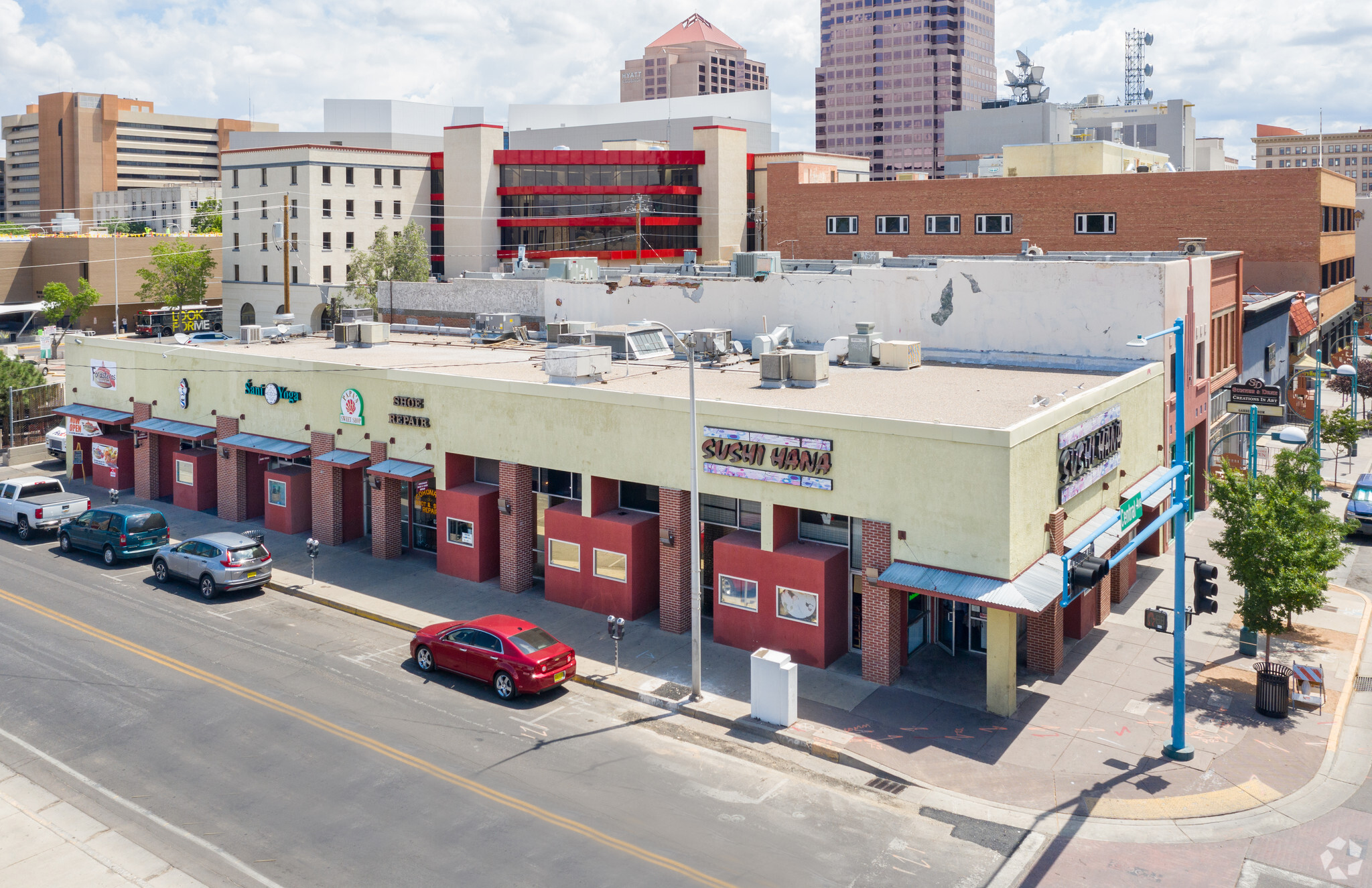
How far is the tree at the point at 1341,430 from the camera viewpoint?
48.8 meters

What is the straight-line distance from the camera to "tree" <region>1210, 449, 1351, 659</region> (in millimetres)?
25500

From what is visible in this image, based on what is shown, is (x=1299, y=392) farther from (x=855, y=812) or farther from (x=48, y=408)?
(x=48, y=408)

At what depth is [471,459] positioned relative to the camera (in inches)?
Result: 1344

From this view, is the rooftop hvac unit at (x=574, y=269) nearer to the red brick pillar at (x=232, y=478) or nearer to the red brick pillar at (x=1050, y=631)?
the red brick pillar at (x=232, y=478)

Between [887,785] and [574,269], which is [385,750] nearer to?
[887,785]

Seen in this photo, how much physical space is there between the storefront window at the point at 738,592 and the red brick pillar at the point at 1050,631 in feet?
22.2

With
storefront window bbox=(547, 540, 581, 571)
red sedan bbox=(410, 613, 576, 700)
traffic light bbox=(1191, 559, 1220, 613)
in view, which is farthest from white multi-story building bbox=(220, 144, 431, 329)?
traffic light bbox=(1191, 559, 1220, 613)

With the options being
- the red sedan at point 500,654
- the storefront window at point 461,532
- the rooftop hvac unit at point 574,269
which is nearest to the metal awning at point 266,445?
the storefront window at point 461,532

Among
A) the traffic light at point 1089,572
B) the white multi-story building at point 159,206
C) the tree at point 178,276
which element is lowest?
the traffic light at point 1089,572

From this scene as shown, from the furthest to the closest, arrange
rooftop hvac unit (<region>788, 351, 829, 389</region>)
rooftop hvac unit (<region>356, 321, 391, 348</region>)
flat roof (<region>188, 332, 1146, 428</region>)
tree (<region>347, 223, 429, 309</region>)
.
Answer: tree (<region>347, 223, 429, 309</region>)
rooftop hvac unit (<region>356, 321, 391, 348</region>)
rooftop hvac unit (<region>788, 351, 829, 389</region>)
flat roof (<region>188, 332, 1146, 428</region>)

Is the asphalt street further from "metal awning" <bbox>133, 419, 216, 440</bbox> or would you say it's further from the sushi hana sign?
"metal awning" <bbox>133, 419, 216, 440</bbox>

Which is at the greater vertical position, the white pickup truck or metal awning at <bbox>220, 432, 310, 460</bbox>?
metal awning at <bbox>220, 432, 310, 460</bbox>

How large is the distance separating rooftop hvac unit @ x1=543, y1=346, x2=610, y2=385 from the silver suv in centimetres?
1049

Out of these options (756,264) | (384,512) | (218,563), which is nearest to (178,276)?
(756,264)
